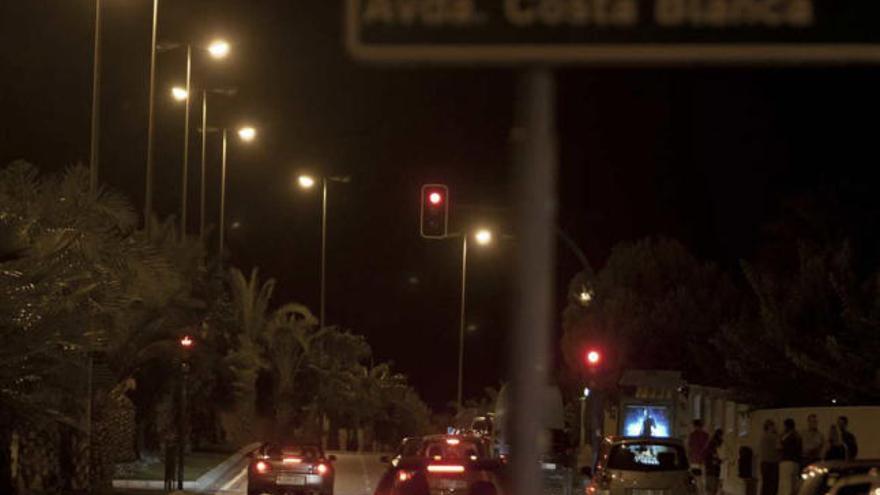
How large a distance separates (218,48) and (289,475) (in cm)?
1351

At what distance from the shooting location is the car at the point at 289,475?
28.8m

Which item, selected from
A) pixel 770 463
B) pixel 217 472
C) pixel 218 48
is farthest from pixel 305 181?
pixel 770 463

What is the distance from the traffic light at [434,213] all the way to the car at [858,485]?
14.2 m

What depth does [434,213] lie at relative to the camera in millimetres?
25000

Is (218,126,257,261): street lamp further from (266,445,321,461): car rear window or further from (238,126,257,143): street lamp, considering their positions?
(266,445,321,461): car rear window

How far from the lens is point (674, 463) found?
70.4ft

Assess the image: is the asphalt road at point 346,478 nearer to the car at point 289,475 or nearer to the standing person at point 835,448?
the car at point 289,475

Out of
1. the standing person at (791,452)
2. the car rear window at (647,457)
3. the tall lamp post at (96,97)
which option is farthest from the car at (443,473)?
the tall lamp post at (96,97)

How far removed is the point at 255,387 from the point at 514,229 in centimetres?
5000

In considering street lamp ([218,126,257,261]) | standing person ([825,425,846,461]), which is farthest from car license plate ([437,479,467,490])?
street lamp ([218,126,257,261])

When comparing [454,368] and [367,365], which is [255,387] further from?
[454,368]

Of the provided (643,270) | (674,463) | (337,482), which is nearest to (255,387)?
(643,270)

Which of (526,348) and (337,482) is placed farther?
(337,482)

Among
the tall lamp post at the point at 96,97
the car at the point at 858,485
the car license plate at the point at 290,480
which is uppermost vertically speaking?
the tall lamp post at the point at 96,97
